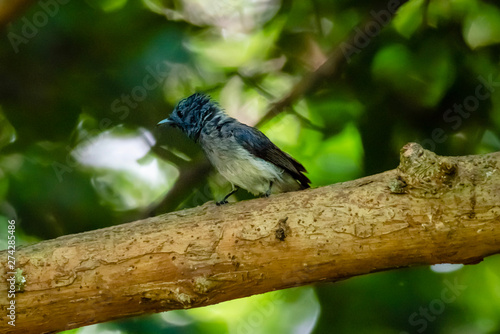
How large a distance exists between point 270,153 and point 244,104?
3.50 feet

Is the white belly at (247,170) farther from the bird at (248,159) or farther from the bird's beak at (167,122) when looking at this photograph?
the bird's beak at (167,122)

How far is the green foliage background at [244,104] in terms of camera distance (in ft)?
14.6

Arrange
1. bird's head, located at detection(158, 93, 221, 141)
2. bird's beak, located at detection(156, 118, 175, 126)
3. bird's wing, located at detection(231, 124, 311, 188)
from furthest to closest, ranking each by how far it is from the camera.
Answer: bird's beak, located at detection(156, 118, 175, 126) < bird's head, located at detection(158, 93, 221, 141) < bird's wing, located at detection(231, 124, 311, 188)

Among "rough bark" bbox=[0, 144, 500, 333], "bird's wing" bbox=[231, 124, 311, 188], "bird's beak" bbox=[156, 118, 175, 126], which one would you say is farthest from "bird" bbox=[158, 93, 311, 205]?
"rough bark" bbox=[0, 144, 500, 333]

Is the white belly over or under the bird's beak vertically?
under

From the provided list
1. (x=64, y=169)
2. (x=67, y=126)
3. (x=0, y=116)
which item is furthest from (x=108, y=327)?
(x=0, y=116)

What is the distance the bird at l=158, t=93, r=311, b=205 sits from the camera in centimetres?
430

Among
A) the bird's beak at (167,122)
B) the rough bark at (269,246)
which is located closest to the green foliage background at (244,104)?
the bird's beak at (167,122)

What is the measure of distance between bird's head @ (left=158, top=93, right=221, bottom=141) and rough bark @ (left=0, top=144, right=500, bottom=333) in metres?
1.36

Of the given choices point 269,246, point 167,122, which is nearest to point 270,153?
point 167,122

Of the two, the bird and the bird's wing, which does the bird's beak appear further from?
the bird's wing

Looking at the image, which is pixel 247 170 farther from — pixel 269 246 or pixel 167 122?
pixel 269 246

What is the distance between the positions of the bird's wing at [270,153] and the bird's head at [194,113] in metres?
0.40

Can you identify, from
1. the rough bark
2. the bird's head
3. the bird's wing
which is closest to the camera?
the rough bark
